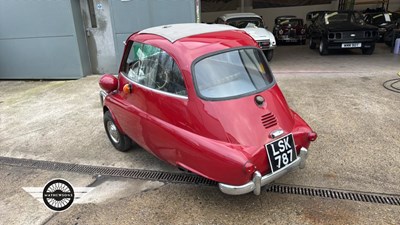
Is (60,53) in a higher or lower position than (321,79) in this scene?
higher

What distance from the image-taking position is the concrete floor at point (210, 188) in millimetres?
2764

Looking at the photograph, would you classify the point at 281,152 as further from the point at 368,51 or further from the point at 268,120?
the point at 368,51

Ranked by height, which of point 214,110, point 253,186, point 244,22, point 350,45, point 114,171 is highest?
point 244,22

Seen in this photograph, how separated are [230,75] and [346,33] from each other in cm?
835

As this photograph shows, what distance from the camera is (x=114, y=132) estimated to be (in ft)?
13.4

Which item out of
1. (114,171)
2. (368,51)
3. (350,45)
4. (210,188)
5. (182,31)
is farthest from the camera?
(368,51)

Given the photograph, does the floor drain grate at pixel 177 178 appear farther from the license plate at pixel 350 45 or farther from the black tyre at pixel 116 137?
the license plate at pixel 350 45

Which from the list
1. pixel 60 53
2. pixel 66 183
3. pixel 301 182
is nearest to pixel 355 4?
pixel 60 53

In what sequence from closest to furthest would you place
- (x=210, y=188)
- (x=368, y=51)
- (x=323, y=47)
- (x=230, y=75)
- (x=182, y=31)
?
(x=230, y=75)
(x=210, y=188)
(x=182, y=31)
(x=368, y=51)
(x=323, y=47)

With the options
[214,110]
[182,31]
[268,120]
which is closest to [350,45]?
[182,31]

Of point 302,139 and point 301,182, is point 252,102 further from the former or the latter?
point 301,182

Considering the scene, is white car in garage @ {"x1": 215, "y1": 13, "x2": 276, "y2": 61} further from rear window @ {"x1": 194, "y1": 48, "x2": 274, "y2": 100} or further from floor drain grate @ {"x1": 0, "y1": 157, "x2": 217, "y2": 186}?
floor drain grate @ {"x1": 0, "y1": 157, "x2": 217, "y2": 186}

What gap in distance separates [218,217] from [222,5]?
19.8m

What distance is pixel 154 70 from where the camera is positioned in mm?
3221
